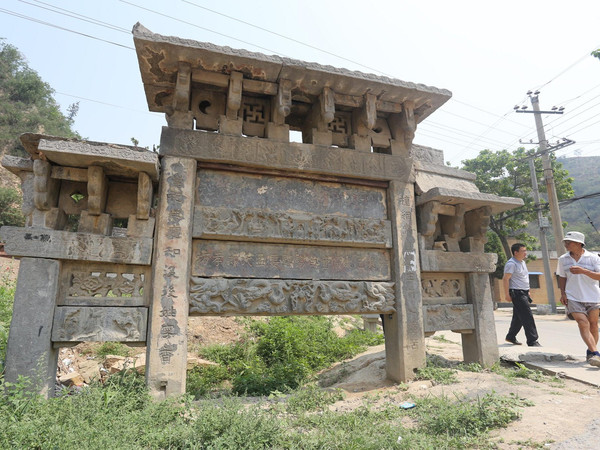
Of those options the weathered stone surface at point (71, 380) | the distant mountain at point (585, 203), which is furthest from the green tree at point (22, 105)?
the distant mountain at point (585, 203)

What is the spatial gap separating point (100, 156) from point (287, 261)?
2.34 meters

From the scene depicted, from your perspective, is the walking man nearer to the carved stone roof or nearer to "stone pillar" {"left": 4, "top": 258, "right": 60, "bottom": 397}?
the carved stone roof

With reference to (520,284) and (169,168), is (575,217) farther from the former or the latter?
(169,168)

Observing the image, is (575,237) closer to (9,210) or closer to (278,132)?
(278,132)

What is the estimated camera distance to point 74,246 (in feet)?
12.4

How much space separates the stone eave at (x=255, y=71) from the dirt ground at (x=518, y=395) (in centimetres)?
376

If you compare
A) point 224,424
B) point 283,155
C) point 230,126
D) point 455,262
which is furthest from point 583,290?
point 230,126

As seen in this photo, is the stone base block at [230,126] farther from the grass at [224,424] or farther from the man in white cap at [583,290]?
the man in white cap at [583,290]

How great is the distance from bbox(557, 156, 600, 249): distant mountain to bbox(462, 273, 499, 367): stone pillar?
31.4m

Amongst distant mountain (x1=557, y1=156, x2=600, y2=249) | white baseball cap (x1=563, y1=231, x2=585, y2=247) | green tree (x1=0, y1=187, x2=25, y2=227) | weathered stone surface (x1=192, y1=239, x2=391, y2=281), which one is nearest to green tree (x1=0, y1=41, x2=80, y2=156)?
green tree (x1=0, y1=187, x2=25, y2=227)

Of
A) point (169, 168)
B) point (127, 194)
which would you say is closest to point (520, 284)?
point (169, 168)

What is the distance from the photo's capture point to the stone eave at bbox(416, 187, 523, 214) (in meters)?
4.94

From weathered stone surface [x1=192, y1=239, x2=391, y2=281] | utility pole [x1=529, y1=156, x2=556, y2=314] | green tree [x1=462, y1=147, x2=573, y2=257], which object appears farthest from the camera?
green tree [x1=462, y1=147, x2=573, y2=257]

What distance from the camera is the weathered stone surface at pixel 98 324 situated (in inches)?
144
